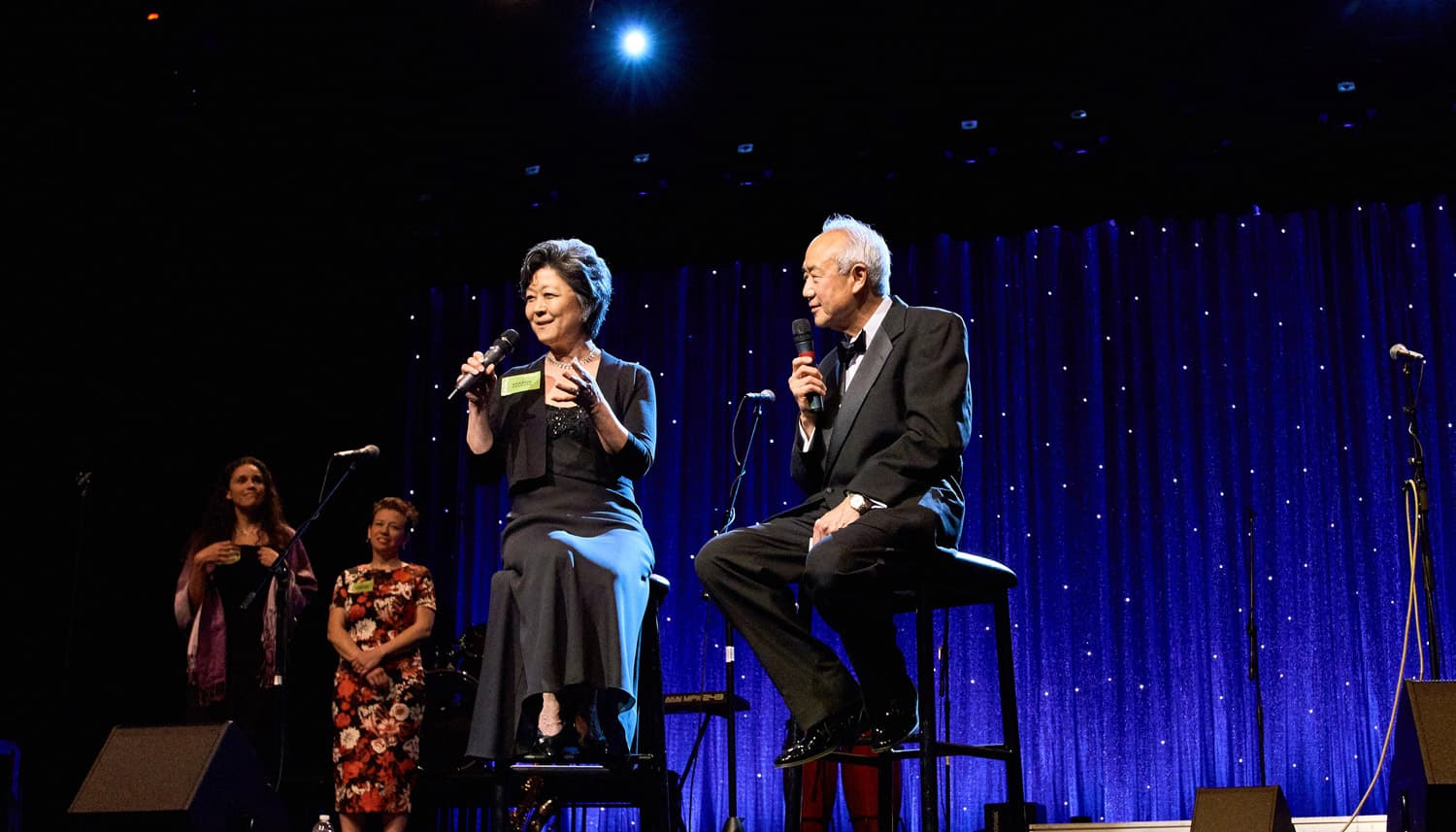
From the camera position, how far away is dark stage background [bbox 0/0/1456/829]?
575cm

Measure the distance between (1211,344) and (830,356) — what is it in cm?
380

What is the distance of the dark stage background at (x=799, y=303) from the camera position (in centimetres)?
575

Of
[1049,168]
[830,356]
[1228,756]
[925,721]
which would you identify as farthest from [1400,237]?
[925,721]

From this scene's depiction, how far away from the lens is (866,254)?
3410 mm

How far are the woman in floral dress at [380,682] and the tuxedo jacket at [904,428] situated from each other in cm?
265

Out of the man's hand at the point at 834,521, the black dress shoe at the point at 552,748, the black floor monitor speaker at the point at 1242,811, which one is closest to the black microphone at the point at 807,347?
the man's hand at the point at 834,521

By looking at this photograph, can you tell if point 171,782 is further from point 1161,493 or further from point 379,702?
point 1161,493

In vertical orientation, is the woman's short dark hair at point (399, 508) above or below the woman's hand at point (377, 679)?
above

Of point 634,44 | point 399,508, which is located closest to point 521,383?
point 399,508

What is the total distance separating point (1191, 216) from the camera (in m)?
6.82

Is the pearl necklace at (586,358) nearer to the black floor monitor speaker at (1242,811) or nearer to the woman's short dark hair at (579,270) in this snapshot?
the woman's short dark hair at (579,270)

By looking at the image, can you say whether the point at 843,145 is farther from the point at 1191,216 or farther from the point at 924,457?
the point at 924,457

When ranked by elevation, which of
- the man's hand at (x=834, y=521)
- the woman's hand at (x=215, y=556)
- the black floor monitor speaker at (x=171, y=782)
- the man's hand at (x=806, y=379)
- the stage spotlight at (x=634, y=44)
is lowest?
the black floor monitor speaker at (x=171, y=782)

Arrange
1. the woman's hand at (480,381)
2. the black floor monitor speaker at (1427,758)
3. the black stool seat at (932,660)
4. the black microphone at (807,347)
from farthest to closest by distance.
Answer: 1. the woman's hand at (480,381)
2. the black microphone at (807,347)
3. the black stool seat at (932,660)
4. the black floor monitor speaker at (1427,758)
